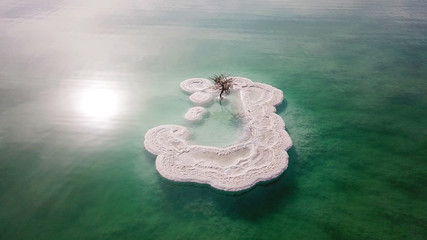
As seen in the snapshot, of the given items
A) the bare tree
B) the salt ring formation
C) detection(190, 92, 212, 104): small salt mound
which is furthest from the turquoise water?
the bare tree

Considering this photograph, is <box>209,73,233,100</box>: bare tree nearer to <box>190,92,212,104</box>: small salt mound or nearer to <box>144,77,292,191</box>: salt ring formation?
<box>190,92,212,104</box>: small salt mound

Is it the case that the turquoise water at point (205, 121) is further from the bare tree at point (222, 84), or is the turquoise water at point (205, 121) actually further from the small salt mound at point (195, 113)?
the bare tree at point (222, 84)

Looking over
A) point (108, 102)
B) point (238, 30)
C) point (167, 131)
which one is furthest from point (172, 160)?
point (238, 30)

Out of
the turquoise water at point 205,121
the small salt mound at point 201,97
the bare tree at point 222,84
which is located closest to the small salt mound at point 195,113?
the turquoise water at point 205,121

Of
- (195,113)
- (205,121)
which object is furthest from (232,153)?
(195,113)

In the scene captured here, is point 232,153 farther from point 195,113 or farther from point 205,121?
point 195,113

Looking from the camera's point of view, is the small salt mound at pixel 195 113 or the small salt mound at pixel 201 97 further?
the small salt mound at pixel 201 97
